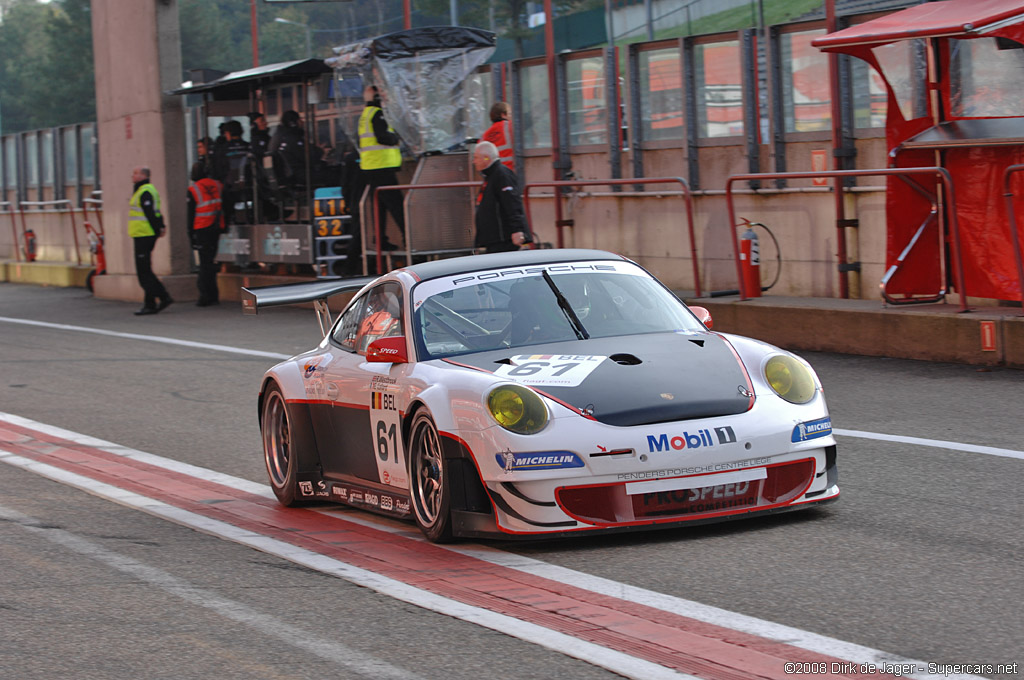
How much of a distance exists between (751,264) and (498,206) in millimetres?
2822

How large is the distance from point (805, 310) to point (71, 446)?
21.7 feet

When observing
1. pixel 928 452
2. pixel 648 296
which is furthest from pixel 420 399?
pixel 928 452

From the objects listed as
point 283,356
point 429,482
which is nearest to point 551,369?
point 429,482

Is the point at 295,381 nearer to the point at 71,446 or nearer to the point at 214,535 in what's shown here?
the point at 214,535

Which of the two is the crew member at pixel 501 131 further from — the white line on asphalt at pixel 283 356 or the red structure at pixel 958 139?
the red structure at pixel 958 139

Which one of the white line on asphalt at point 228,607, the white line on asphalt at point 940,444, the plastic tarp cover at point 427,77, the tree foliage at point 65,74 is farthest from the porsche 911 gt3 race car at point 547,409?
the tree foliage at point 65,74

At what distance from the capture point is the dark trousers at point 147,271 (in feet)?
72.4

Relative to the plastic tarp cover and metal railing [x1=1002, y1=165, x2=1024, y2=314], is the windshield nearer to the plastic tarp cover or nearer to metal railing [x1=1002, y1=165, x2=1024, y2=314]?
metal railing [x1=1002, y1=165, x2=1024, y2=314]

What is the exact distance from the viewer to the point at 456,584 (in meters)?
5.75

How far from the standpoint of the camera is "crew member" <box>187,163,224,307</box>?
75.9 ft

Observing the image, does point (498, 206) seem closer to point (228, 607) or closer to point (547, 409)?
point (547, 409)

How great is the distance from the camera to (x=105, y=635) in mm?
5285

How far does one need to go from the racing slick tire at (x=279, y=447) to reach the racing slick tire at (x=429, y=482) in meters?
1.45

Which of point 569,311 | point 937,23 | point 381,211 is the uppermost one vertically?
point 937,23
